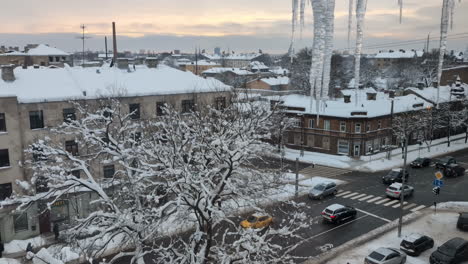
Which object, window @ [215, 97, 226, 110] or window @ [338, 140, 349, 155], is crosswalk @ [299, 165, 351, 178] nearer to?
window @ [338, 140, 349, 155]

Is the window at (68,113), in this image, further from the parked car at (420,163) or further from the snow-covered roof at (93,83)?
the parked car at (420,163)

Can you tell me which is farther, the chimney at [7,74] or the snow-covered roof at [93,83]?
the chimney at [7,74]

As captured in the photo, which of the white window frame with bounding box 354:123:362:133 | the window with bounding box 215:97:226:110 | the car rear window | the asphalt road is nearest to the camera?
the car rear window

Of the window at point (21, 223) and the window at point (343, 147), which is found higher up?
the window at point (343, 147)

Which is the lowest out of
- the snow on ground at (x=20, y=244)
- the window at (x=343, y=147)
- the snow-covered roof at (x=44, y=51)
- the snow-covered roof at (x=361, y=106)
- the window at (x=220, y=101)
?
the snow on ground at (x=20, y=244)

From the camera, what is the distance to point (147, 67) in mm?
40625

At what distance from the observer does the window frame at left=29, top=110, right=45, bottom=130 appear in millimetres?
27359

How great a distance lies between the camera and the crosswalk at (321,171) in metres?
41.5

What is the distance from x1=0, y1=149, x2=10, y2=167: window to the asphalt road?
17.4m

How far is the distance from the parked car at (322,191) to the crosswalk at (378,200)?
861 millimetres

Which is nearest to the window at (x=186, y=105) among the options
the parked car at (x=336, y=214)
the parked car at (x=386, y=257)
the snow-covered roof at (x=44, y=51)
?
the parked car at (x=336, y=214)

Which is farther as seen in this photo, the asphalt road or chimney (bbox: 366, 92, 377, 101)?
chimney (bbox: 366, 92, 377, 101)

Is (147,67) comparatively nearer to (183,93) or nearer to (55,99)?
(183,93)

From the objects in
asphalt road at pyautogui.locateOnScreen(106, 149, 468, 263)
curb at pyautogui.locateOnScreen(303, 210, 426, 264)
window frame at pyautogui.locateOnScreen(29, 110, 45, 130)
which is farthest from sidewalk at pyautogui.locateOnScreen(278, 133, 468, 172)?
window frame at pyautogui.locateOnScreen(29, 110, 45, 130)
